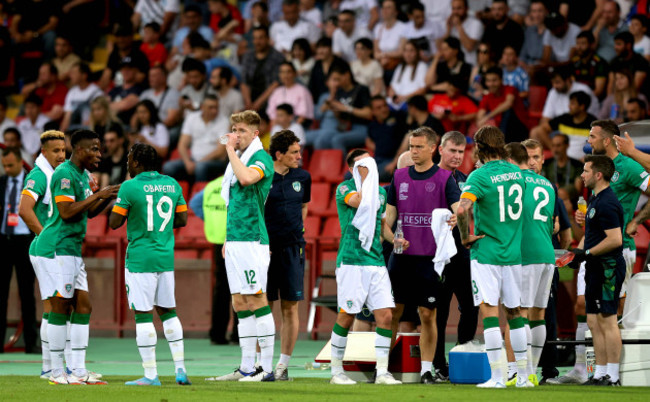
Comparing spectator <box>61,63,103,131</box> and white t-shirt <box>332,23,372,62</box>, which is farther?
spectator <box>61,63,103,131</box>

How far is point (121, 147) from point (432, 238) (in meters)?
9.83

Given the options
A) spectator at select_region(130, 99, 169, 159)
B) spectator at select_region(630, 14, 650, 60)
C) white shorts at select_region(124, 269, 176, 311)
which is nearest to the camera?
white shorts at select_region(124, 269, 176, 311)

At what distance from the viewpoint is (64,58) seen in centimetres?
2400

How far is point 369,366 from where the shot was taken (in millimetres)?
10984

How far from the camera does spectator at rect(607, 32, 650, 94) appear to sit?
17.7 metres

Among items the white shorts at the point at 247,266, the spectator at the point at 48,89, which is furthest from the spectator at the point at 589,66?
the spectator at the point at 48,89

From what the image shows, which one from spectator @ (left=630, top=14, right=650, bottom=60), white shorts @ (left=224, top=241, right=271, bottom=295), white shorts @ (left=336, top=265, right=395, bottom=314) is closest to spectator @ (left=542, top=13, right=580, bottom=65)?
spectator @ (left=630, top=14, right=650, bottom=60)

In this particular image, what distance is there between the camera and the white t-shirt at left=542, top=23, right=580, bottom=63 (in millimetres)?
19344

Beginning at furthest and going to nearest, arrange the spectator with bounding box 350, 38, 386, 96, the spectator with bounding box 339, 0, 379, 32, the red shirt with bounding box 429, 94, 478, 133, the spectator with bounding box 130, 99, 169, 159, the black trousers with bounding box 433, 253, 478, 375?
the spectator with bounding box 339, 0, 379, 32, the spectator with bounding box 130, 99, 169, 159, the spectator with bounding box 350, 38, 386, 96, the red shirt with bounding box 429, 94, 478, 133, the black trousers with bounding box 433, 253, 478, 375

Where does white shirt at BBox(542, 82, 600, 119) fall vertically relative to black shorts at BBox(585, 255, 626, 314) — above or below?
above

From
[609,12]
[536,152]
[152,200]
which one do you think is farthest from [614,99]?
[152,200]

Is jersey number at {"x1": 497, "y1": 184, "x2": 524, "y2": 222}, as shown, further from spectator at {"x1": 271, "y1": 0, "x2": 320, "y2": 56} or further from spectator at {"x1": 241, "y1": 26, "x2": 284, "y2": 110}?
spectator at {"x1": 271, "y1": 0, "x2": 320, "y2": 56}

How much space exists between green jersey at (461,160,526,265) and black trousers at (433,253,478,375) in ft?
3.80

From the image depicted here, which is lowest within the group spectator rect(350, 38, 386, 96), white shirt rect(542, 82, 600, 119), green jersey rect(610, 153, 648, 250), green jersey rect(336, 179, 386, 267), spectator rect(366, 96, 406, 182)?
green jersey rect(336, 179, 386, 267)
